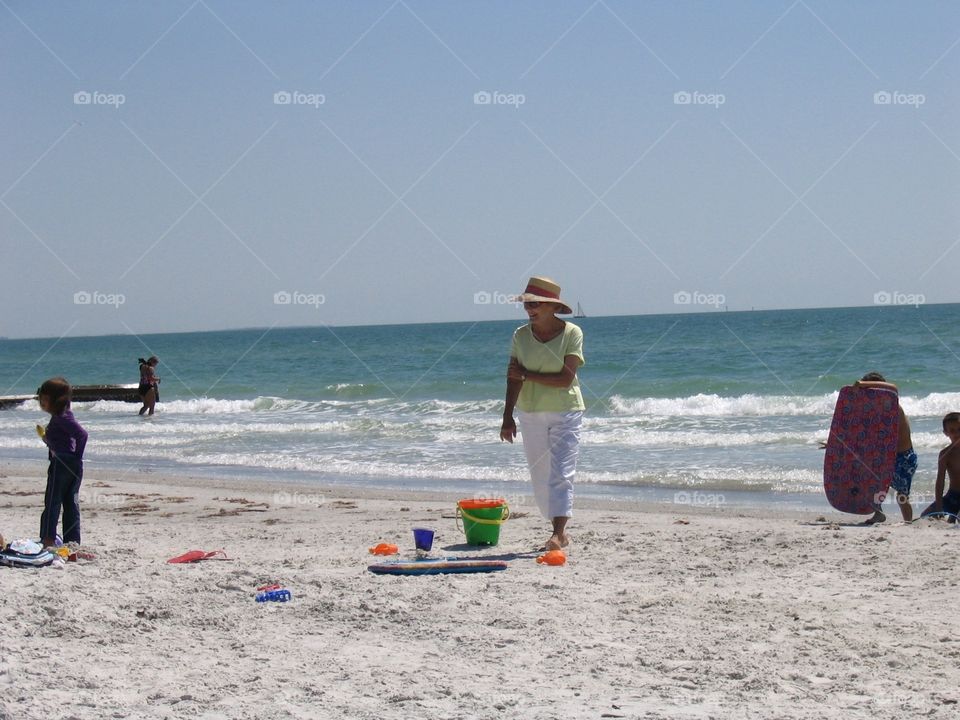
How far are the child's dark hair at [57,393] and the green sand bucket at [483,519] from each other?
260cm

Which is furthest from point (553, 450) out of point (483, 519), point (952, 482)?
point (952, 482)

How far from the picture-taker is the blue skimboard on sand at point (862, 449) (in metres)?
7.92

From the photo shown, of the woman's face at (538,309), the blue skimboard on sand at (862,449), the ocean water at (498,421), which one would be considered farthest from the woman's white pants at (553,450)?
the ocean water at (498,421)

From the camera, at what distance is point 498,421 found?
19.3 metres

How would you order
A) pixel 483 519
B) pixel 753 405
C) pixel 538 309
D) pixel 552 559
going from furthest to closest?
pixel 753 405, pixel 483 519, pixel 538 309, pixel 552 559

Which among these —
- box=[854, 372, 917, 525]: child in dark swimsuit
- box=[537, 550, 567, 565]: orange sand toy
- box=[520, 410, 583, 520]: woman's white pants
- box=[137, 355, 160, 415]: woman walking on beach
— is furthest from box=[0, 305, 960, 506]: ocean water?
box=[537, 550, 567, 565]: orange sand toy

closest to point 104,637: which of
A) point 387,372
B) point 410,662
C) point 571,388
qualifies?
point 410,662

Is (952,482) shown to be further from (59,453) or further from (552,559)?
(59,453)

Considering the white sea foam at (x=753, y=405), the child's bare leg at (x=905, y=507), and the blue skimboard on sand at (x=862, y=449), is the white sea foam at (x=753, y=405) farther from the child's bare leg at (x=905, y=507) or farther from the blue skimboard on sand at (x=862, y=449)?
the child's bare leg at (x=905, y=507)

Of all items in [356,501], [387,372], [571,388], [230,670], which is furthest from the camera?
[387,372]

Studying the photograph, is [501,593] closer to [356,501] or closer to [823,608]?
[823,608]

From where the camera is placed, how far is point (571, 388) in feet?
20.2

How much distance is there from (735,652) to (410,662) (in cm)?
138

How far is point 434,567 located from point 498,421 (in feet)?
44.5
